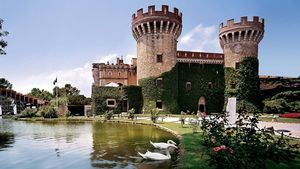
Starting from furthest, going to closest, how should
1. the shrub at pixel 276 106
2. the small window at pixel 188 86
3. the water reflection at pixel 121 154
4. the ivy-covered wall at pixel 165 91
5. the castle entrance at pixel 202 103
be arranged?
1. the castle entrance at pixel 202 103
2. the small window at pixel 188 86
3. the ivy-covered wall at pixel 165 91
4. the shrub at pixel 276 106
5. the water reflection at pixel 121 154

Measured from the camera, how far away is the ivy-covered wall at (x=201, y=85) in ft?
107

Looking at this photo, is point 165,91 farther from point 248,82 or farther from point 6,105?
point 6,105

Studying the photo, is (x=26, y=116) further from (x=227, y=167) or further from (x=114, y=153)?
(x=227, y=167)

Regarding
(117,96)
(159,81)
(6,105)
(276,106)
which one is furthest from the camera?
(6,105)

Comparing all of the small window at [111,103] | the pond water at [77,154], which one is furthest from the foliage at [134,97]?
the pond water at [77,154]

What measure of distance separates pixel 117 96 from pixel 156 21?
10.3 metres

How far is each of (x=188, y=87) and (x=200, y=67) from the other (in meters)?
3.14

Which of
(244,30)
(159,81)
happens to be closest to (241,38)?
(244,30)

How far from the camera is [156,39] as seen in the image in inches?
1230

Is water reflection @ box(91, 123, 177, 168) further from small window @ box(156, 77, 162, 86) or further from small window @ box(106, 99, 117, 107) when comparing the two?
small window @ box(106, 99, 117, 107)

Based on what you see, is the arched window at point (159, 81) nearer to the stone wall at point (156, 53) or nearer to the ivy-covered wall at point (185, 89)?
the ivy-covered wall at point (185, 89)

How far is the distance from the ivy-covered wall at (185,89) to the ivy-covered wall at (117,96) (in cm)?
97

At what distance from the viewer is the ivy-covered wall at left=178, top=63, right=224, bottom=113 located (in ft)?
107

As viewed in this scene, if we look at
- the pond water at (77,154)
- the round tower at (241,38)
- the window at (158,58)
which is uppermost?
the round tower at (241,38)
